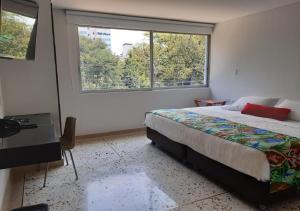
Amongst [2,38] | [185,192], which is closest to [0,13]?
[2,38]

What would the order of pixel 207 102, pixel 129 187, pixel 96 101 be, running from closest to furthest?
1. pixel 129 187
2. pixel 96 101
3. pixel 207 102

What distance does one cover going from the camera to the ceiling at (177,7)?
3.44 metres

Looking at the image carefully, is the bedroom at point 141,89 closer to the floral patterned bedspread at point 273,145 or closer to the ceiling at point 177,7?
the ceiling at point 177,7

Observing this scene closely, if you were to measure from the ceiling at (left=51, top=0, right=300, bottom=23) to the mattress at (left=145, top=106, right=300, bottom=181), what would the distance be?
1727mm

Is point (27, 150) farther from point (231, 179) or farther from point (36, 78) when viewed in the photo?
point (231, 179)

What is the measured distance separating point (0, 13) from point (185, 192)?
2348 mm

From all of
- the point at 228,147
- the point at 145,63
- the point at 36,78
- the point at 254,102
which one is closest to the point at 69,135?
the point at 36,78

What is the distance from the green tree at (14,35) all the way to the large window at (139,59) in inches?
68.4

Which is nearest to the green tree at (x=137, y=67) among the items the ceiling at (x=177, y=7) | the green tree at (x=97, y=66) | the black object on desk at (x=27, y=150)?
the green tree at (x=97, y=66)

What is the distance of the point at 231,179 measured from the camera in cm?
236

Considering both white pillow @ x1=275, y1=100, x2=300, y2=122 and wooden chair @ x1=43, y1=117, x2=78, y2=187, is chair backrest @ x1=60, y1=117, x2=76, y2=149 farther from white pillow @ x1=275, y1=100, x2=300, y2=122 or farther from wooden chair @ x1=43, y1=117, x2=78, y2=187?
white pillow @ x1=275, y1=100, x2=300, y2=122

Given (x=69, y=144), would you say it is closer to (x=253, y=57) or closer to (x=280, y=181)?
(x=280, y=181)

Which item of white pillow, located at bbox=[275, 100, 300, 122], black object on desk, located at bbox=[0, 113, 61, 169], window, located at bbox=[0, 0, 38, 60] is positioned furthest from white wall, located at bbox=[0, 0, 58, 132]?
white pillow, located at bbox=[275, 100, 300, 122]

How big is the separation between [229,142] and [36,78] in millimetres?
2526
